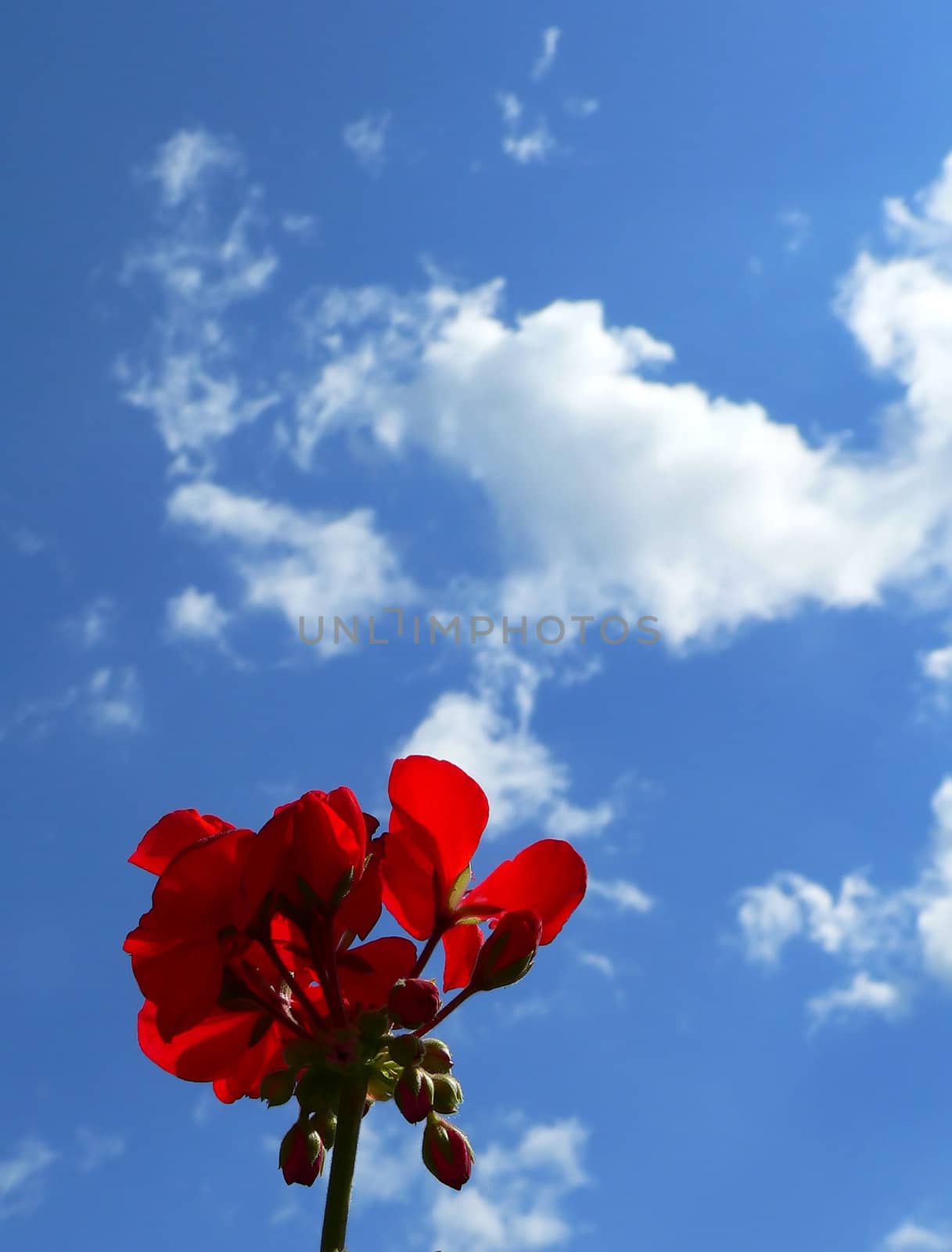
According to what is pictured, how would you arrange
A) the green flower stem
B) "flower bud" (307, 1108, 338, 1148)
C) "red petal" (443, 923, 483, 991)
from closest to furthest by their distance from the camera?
the green flower stem → "flower bud" (307, 1108, 338, 1148) → "red petal" (443, 923, 483, 991)

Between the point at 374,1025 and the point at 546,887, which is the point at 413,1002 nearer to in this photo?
the point at 374,1025

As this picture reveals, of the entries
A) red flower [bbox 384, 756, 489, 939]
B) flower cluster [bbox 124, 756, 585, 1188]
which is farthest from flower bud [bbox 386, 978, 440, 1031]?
red flower [bbox 384, 756, 489, 939]

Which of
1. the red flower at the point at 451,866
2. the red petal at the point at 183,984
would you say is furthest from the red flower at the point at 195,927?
the red flower at the point at 451,866

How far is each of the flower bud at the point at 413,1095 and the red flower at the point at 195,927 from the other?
9.3 inches

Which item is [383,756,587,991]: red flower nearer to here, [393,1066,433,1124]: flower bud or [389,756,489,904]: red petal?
[389,756,489,904]: red petal

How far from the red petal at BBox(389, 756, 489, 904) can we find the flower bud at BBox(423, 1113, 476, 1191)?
0.87 feet

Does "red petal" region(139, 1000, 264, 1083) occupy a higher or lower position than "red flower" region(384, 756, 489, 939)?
lower

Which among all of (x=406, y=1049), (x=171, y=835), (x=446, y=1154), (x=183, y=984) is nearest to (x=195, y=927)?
(x=183, y=984)

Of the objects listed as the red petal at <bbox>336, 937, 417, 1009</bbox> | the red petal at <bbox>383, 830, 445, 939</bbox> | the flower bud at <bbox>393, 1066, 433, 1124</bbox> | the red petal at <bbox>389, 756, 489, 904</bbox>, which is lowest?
the flower bud at <bbox>393, 1066, 433, 1124</bbox>

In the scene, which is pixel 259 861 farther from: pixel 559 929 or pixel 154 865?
pixel 559 929

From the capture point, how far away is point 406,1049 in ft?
4.10

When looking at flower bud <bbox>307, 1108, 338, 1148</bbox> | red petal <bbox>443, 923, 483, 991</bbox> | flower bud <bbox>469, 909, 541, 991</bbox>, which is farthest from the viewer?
red petal <bbox>443, 923, 483, 991</bbox>

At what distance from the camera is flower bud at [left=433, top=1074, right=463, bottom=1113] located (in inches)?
52.4

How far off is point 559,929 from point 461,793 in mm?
232
